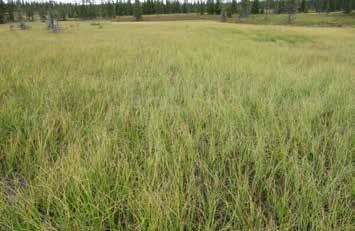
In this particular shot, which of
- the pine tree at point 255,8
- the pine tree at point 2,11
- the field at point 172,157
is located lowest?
the field at point 172,157

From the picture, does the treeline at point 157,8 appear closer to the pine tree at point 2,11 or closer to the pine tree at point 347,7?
the pine tree at point 347,7

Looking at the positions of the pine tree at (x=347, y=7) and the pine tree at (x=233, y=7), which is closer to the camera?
the pine tree at (x=347, y=7)

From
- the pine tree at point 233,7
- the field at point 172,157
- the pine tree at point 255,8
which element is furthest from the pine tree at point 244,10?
the field at point 172,157

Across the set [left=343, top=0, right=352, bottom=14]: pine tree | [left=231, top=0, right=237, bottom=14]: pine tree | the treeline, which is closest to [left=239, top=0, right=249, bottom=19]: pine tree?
the treeline

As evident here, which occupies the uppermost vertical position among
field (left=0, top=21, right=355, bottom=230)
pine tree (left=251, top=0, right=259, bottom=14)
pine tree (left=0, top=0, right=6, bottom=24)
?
pine tree (left=251, top=0, right=259, bottom=14)

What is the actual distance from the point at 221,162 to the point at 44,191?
1.24 meters

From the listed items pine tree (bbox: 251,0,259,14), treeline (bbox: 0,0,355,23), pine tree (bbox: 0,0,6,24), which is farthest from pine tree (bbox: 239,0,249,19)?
pine tree (bbox: 0,0,6,24)

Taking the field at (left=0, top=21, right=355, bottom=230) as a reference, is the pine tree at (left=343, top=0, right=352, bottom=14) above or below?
above

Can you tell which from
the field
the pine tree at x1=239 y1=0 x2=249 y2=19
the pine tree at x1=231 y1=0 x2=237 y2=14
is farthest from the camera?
the pine tree at x1=231 y1=0 x2=237 y2=14

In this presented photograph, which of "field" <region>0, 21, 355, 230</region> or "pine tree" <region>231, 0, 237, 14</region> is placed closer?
"field" <region>0, 21, 355, 230</region>

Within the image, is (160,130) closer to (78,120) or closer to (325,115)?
(78,120)

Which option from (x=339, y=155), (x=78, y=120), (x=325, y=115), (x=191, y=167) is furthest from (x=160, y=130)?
(x=325, y=115)

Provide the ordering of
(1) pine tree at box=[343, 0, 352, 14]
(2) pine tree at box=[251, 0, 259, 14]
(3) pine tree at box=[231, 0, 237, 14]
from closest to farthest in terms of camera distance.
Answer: (1) pine tree at box=[343, 0, 352, 14]
(3) pine tree at box=[231, 0, 237, 14]
(2) pine tree at box=[251, 0, 259, 14]

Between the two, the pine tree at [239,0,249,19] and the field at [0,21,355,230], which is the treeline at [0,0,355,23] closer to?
the pine tree at [239,0,249,19]
